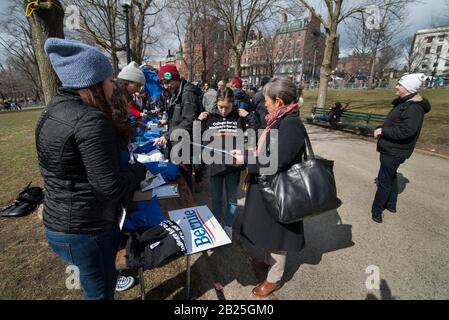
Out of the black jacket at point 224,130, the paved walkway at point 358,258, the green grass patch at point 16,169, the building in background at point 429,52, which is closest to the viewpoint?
the paved walkway at point 358,258

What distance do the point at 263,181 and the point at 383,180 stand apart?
244 centimetres

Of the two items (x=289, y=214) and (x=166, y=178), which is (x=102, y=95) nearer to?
(x=289, y=214)

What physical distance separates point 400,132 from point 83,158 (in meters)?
3.53

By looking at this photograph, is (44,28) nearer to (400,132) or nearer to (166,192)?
(166,192)

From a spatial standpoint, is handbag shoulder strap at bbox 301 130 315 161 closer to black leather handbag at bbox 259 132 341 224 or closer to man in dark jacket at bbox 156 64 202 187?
black leather handbag at bbox 259 132 341 224

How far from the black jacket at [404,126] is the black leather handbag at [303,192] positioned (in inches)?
80.4

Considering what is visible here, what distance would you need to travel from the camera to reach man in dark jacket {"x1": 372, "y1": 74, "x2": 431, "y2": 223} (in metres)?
2.97

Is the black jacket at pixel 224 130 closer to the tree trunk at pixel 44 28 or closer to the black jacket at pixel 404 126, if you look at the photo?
the black jacket at pixel 404 126

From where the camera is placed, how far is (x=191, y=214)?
2303 millimetres

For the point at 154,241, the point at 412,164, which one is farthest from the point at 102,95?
the point at 412,164

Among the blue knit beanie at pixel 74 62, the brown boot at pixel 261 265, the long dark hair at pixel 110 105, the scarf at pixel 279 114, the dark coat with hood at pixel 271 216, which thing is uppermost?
the blue knit beanie at pixel 74 62

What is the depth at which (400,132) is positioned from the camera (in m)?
3.05

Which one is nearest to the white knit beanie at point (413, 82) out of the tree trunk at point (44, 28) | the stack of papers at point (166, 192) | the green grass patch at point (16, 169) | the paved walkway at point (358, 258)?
the paved walkway at point (358, 258)

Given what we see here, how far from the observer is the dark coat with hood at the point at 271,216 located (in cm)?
175
